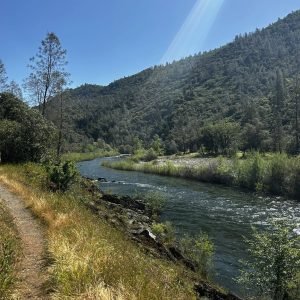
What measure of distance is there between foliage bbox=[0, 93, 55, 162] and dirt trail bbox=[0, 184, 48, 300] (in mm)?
18297

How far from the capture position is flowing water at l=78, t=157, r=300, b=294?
26.1 m

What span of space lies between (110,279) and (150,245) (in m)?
12.4

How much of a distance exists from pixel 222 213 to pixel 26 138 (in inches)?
838

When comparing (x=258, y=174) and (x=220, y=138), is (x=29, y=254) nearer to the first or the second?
(x=258, y=174)

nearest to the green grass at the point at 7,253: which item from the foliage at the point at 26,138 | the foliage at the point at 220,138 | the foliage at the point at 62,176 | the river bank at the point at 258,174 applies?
the foliage at the point at 62,176

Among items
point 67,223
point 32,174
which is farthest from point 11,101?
point 67,223

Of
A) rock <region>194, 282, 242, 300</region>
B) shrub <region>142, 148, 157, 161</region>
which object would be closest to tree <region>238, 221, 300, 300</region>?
rock <region>194, 282, 242, 300</region>

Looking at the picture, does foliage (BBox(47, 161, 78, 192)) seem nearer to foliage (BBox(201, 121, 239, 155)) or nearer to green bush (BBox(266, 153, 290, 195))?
green bush (BBox(266, 153, 290, 195))

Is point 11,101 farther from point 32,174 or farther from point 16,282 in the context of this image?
point 16,282

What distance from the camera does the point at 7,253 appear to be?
28.9 ft

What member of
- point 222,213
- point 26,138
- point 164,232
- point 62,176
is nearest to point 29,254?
point 62,176

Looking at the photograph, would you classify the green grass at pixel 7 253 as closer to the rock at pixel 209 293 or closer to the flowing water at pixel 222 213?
the rock at pixel 209 293

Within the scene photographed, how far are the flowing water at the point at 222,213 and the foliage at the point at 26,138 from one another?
13.6m

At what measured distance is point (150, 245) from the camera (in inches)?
803
